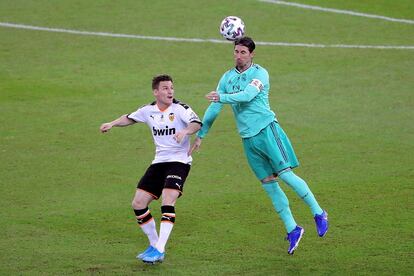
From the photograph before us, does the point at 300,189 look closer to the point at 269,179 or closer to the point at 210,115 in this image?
the point at 269,179

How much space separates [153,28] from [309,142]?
9427 millimetres

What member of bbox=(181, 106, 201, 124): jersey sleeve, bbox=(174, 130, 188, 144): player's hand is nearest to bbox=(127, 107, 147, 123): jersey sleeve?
bbox=(181, 106, 201, 124): jersey sleeve

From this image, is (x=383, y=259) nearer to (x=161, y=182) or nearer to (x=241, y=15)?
(x=161, y=182)

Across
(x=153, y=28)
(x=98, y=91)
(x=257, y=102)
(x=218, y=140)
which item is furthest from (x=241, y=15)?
(x=257, y=102)

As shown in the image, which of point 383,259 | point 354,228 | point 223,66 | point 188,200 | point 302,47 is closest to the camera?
point 383,259

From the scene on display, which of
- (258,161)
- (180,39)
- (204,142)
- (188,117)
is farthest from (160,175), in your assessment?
(180,39)

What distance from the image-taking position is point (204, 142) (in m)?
16.6

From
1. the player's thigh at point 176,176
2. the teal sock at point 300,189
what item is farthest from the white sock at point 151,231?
the teal sock at point 300,189

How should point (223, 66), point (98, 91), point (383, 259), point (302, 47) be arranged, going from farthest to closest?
point (302, 47)
point (223, 66)
point (98, 91)
point (383, 259)

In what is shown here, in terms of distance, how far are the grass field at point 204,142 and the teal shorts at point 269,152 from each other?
995 millimetres

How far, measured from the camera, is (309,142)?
16359mm

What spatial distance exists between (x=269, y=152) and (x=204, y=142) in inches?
219

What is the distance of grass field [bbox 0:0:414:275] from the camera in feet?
36.6

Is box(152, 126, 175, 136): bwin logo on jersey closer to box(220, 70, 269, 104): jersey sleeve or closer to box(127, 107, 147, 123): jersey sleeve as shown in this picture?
box(127, 107, 147, 123): jersey sleeve
